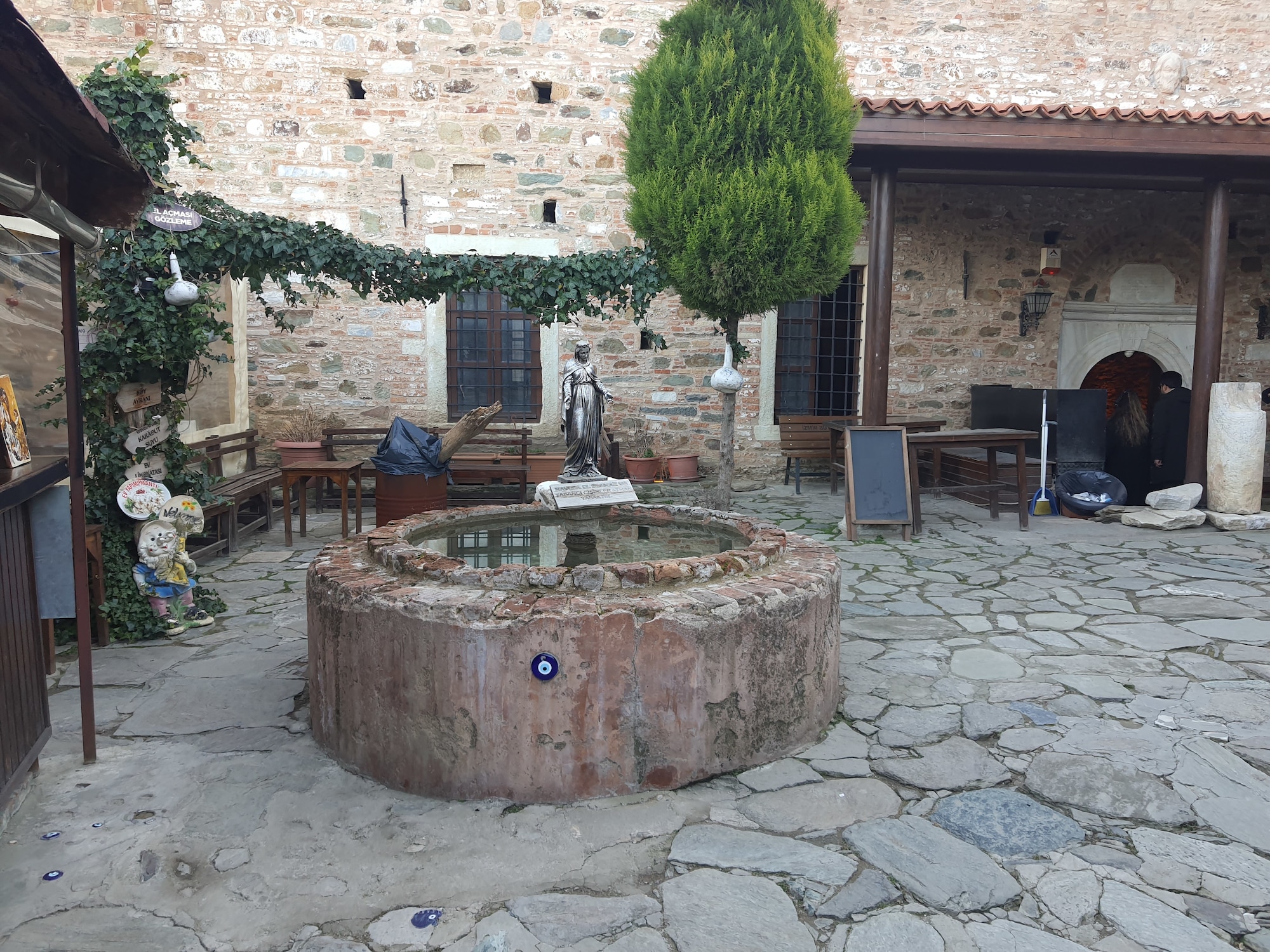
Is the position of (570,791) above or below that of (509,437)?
below

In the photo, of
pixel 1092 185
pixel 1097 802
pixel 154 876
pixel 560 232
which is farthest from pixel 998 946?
pixel 1092 185

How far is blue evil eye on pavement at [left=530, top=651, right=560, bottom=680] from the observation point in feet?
9.26

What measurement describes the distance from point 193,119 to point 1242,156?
9.94 m

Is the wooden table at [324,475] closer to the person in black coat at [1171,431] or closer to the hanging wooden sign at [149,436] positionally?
the hanging wooden sign at [149,436]

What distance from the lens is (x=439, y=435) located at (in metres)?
8.91

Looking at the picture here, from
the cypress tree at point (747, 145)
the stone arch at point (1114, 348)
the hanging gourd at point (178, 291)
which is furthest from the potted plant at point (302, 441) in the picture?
the stone arch at point (1114, 348)

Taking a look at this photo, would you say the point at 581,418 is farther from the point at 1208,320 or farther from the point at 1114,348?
the point at 1114,348

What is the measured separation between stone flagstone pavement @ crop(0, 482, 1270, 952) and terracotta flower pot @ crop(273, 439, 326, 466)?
4.18m

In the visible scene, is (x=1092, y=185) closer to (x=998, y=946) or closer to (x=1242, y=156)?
(x=1242, y=156)

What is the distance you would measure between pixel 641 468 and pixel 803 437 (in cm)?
180

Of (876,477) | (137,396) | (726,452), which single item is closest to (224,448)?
(137,396)

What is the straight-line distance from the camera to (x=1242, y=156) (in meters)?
7.39

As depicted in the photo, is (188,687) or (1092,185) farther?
(1092,185)

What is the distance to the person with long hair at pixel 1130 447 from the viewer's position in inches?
349
